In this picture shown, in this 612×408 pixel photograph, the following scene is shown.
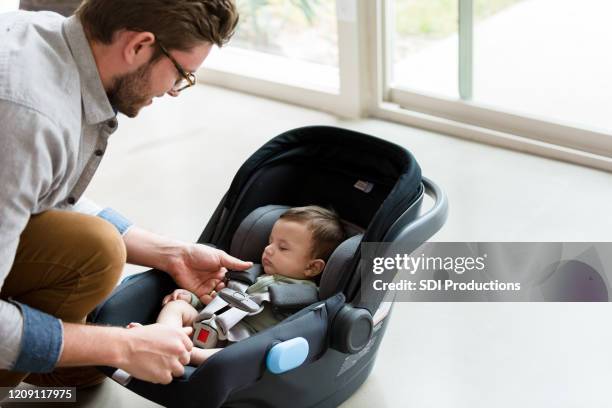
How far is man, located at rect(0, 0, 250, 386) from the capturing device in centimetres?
138

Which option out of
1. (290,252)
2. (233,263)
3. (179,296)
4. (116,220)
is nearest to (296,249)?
(290,252)

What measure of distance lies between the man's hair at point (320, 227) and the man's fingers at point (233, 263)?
0.41 feet

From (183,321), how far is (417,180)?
52 centimetres

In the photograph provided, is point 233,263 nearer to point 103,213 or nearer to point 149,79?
point 103,213

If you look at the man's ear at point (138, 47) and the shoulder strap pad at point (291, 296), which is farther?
the shoulder strap pad at point (291, 296)

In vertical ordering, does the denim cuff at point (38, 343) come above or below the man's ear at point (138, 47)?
below

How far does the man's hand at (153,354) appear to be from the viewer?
148 centimetres

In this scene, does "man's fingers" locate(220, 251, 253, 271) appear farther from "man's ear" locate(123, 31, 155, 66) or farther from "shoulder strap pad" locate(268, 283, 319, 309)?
"man's ear" locate(123, 31, 155, 66)

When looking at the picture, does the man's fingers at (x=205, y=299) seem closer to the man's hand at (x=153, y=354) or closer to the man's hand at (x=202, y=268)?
the man's hand at (x=202, y=268)

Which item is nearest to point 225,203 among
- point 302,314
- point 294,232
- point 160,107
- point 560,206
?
point 294,232

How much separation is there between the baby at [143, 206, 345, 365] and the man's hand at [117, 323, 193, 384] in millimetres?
240

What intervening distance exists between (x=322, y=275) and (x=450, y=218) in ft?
2.44

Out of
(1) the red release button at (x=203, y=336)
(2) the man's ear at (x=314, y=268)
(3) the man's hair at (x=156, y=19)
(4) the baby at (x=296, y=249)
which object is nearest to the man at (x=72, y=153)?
(3) the man's hair at (x=156, y=19)

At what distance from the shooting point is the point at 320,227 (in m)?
1.83
